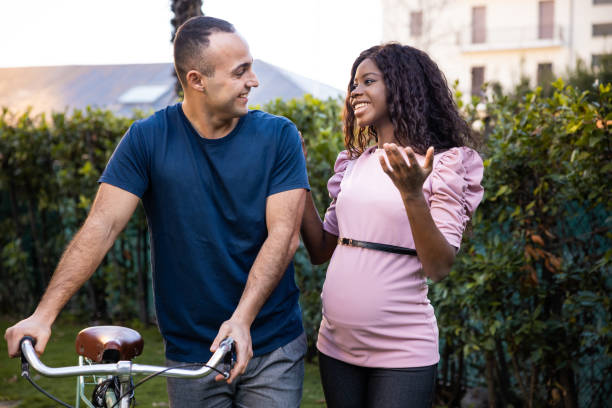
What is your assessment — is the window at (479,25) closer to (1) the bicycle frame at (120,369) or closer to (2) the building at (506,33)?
(2) the building at (506,33)

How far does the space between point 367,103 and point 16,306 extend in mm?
7225

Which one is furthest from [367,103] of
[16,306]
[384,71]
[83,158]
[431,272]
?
[16,306]

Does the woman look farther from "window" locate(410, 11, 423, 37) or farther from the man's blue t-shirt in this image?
"window" locate(410, 11, 423, 37)

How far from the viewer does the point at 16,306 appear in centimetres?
859

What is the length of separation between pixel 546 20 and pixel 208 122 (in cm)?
3612

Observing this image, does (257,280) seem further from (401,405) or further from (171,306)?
(401,405)

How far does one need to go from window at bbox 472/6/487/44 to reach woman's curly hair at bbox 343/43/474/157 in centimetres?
3498

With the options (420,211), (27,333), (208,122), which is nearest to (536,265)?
(420,211)

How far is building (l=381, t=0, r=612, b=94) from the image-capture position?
33875 millimetres

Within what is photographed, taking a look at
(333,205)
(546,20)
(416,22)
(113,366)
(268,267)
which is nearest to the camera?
(113,366)

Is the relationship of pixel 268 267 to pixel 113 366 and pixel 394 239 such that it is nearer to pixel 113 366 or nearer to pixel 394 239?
pixel 394 239

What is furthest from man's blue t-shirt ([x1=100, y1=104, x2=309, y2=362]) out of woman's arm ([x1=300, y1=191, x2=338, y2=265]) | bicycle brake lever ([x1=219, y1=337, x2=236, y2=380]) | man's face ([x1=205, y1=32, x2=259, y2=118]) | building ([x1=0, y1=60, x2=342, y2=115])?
building ([x1=0, y1=60, x2=342, y2=115])

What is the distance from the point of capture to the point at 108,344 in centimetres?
214

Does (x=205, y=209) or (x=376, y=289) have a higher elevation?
(x=205, y=209)
